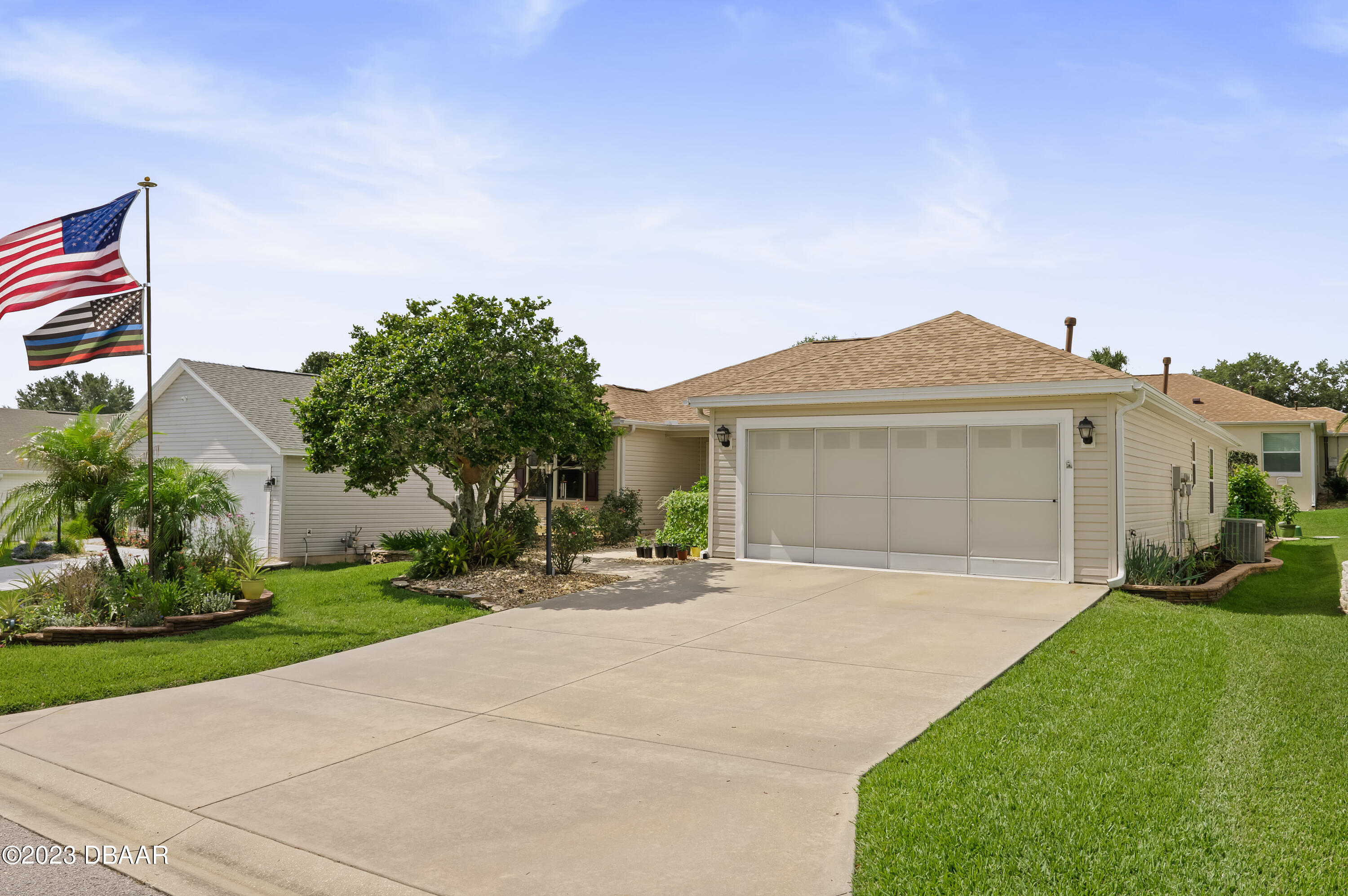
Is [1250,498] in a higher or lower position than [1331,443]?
lower

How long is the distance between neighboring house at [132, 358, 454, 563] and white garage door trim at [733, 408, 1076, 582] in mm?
7835

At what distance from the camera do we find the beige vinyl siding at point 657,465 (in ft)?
68.5

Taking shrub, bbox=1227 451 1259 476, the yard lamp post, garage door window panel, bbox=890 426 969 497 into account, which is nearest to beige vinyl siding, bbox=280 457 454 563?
the yard lamp post

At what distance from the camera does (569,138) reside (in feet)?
43.0

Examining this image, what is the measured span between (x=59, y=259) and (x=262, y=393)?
36.1 feet

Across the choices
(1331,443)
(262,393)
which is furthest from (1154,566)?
(1331,443)

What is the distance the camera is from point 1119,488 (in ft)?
37.4

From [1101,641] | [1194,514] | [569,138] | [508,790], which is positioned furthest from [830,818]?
[1194,514]

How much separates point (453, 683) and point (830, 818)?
4122mm

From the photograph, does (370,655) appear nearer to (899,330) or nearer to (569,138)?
(569,138)

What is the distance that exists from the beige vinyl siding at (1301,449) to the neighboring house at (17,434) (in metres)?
38.5

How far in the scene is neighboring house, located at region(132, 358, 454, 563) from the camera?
57.9 feet

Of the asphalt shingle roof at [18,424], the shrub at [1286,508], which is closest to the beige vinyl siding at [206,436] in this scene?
the asphalt shingle roof at [18,424]

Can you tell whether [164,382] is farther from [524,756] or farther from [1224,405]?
[1224,405]
